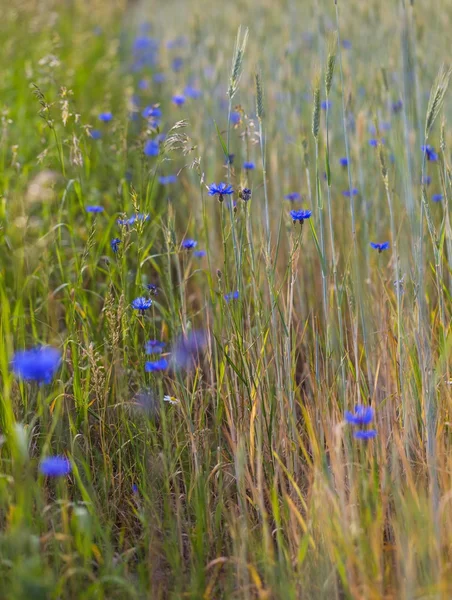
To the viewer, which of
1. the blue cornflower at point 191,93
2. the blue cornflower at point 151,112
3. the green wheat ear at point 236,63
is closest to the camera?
the green wheat ear at point 236,63

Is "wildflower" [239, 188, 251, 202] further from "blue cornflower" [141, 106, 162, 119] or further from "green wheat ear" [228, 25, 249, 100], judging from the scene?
"blue cornflower" [141, 106, 162, 119]

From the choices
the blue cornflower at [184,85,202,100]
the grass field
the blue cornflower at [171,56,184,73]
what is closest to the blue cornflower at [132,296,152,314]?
the grass field

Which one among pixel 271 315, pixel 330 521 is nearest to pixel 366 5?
A: pixel 271 315

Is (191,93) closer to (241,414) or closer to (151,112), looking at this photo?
(151,112)

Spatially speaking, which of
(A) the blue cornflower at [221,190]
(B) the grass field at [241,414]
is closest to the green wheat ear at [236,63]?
(B) the grass field at [241,414]

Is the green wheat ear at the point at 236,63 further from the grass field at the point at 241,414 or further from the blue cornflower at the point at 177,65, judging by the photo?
the blue cornflower at the point at 177,65

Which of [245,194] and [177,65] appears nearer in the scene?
[245,194]

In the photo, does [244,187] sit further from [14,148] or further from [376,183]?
[376,183]

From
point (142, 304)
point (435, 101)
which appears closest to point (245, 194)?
point (142, 304)

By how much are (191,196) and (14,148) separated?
112 cm

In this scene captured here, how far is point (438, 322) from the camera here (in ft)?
6.52

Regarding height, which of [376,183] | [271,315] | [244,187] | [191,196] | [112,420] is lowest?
[112,420]

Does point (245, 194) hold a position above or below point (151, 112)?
below

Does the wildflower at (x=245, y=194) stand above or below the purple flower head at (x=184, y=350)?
above
